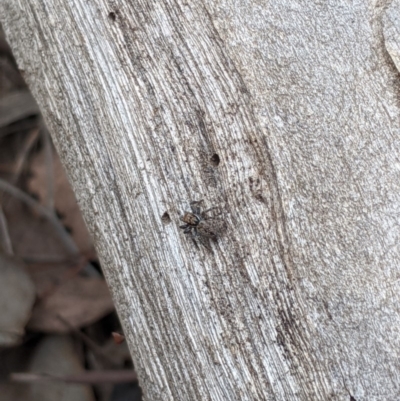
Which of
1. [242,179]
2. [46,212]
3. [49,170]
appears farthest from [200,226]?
[49,170]

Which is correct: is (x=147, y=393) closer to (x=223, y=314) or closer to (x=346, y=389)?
(x=223, y=314)

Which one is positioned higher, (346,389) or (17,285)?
(17,285)

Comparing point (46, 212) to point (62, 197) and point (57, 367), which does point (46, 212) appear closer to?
point (62, 197)

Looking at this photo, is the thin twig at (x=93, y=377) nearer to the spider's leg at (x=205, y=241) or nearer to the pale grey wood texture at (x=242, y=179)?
the pale grey wood texture at (x=242, y=179)

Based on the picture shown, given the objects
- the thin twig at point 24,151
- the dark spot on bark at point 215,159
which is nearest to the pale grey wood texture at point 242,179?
the dark spot on bark at point 215,159

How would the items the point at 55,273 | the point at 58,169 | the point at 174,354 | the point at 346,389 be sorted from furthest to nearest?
1. the point at 58,169
2. the point at 55,273
3. the point at 174,354
4. the point at 346,389

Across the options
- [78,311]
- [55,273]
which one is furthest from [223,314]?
[55,273]

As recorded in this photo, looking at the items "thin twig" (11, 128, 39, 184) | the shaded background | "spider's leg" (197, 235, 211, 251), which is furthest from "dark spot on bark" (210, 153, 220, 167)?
"thin twig" (11, 128, 39, 184)
